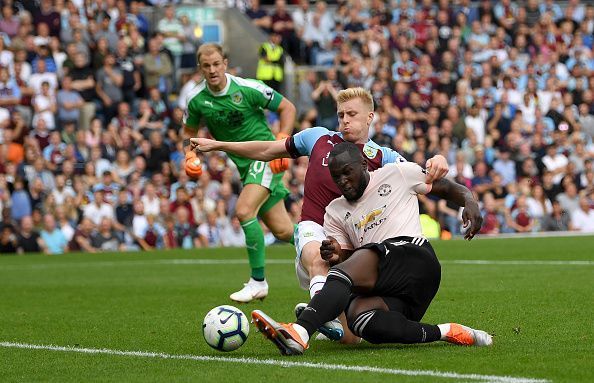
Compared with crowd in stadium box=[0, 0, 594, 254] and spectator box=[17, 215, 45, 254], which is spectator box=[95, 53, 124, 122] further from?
spectator box=[17, 215, 45, 254]

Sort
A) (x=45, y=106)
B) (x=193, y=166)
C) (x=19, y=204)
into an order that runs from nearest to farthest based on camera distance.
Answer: (x=193, y=166) < (x=19, y=204) < (x=45, y=106)

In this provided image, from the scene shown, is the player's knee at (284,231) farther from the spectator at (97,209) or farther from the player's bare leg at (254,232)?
the spectator at (97,209)

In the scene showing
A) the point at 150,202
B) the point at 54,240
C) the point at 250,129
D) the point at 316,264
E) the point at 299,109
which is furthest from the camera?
the point at 299,109

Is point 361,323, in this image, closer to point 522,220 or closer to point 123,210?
point 123,210

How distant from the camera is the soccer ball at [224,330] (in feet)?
26.6

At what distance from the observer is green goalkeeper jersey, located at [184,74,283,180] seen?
12.9m

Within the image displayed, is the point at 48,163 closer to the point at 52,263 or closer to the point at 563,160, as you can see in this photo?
the point at 52,263

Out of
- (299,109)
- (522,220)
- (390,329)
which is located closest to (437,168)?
(390,329)

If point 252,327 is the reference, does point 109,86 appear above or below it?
below

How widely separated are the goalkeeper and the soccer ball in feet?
14.1

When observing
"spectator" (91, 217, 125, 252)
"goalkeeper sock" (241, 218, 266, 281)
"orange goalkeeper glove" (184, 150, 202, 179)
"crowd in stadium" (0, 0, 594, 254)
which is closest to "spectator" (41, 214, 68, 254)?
"crowd in stadium" (0, 0, 594, 254)

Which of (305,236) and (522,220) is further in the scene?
(522,220)

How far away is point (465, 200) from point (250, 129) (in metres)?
5.23

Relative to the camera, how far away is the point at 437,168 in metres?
8.14
